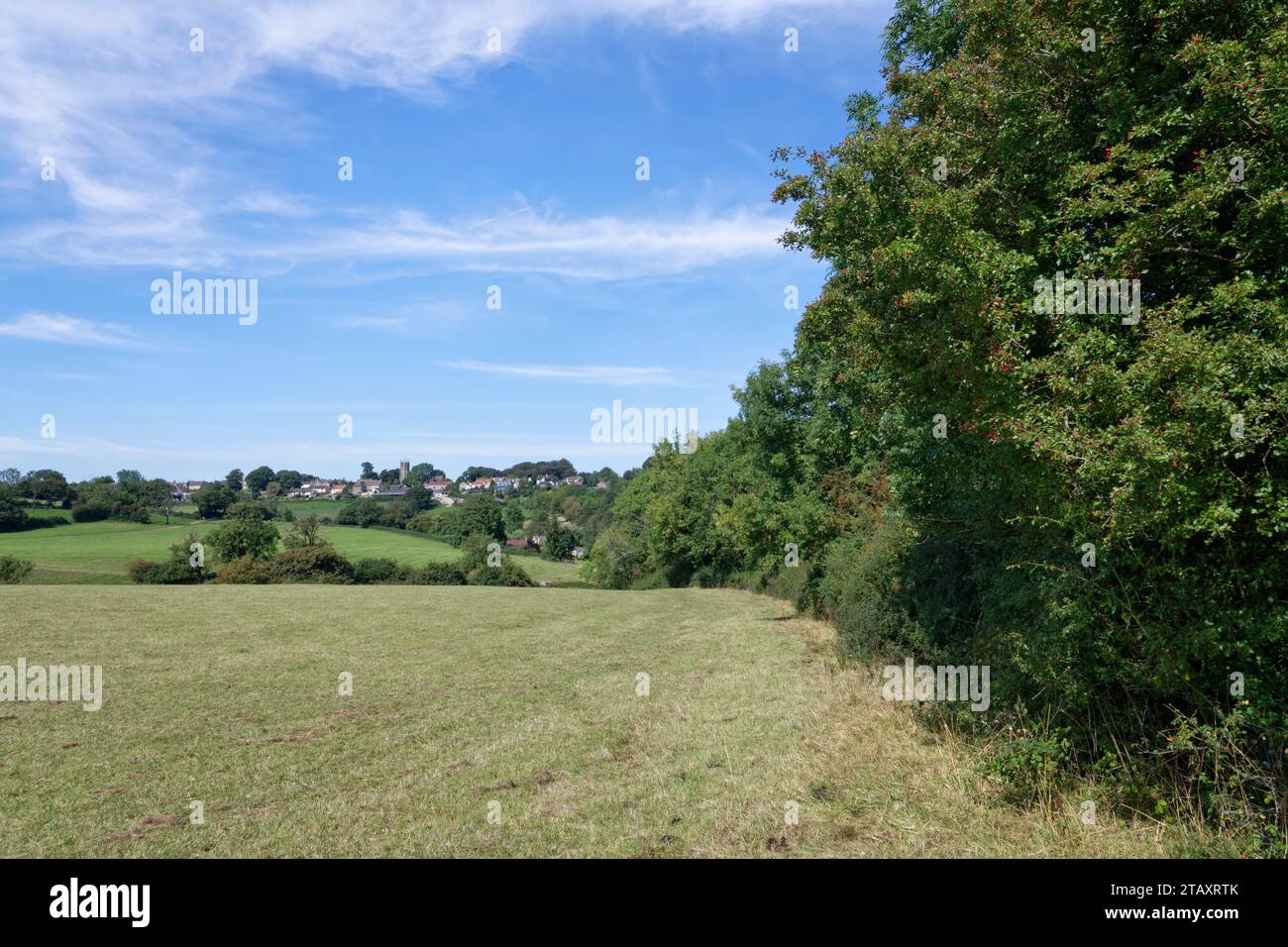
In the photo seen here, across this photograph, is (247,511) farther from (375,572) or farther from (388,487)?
(388,487)

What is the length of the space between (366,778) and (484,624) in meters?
20.8

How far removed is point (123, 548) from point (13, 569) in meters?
12.8

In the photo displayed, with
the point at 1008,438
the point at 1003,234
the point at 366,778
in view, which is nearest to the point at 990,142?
the point at 1003,234

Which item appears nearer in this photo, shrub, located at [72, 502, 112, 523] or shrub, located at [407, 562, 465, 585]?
shrub, located at [407, 562, 465, 585]

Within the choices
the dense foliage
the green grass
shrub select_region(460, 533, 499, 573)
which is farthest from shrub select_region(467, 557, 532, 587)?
the dense foliage

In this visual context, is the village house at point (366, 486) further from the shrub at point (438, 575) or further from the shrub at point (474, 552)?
the shrub at point (438, 575)

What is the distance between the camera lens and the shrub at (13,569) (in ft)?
159

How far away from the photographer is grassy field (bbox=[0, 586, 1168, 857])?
301 inches

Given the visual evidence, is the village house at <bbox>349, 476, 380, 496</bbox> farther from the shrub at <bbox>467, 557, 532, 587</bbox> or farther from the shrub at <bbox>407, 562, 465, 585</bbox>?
the shrub at <bbox>467, 557, 532, 587</bbox>

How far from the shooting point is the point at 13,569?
49156 millimetres

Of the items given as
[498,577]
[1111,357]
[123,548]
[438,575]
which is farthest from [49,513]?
[1111,357]

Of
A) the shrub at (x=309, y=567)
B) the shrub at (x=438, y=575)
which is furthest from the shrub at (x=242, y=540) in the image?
the shrub at (x=438, y=575)

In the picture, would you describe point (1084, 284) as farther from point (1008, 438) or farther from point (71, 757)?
point (71, 757)

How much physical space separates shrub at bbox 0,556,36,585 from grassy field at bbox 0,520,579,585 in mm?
538
